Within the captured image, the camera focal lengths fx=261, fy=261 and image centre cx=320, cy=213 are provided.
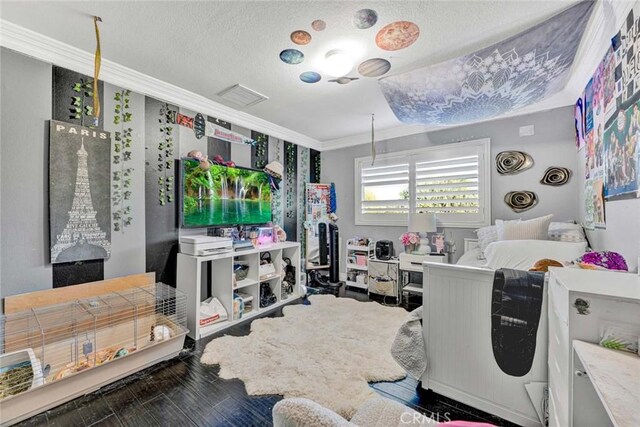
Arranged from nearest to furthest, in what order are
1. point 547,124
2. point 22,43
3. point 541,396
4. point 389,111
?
point 541,396
point 22,43
point 547,124
point 389,111

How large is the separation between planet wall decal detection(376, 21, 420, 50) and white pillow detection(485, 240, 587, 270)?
184cm

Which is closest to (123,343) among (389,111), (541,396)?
(541,396)

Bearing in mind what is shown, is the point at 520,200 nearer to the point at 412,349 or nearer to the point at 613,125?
the point at 613,125

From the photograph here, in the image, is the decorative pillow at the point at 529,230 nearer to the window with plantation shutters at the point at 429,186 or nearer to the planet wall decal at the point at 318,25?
the window with plantation shutters at the point at 429,186

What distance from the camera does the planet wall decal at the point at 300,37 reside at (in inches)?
73.2

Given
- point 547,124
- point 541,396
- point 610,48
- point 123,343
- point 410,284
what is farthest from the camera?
point 410,284

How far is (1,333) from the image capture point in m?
1.74

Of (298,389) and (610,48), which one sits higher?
(610,48)

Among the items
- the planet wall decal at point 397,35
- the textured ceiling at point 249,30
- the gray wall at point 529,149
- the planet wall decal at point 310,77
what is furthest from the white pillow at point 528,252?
the planet wall decal at point 310,77

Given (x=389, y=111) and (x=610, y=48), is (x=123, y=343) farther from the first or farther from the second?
(x=610, y=48)

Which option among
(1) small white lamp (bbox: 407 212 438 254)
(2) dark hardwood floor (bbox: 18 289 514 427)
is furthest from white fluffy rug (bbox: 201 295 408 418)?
(1) small white lamp (bbox: 407 212 438 254)

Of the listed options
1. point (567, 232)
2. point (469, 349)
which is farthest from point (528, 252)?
point (469, 349)

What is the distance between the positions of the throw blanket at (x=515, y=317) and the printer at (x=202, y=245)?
2.40 metres

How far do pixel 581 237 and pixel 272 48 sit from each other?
10.0 feet
